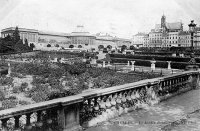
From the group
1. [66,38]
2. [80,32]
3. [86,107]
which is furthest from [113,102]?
[80,32]

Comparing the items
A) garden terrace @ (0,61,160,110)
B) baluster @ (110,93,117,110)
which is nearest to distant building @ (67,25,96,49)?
garden terrace @ (0,61,160,110)

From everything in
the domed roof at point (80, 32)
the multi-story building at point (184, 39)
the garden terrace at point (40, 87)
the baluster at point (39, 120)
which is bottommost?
the garden terrace at point (40, 87)

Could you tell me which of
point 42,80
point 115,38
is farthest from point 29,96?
point 115,38

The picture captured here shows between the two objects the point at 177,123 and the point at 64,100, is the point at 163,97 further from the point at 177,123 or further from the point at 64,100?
the point at 64,100

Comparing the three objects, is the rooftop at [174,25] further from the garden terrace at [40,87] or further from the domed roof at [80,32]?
the garden terrace at [40,87]

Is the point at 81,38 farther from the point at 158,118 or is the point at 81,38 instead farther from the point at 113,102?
the point at 158,118

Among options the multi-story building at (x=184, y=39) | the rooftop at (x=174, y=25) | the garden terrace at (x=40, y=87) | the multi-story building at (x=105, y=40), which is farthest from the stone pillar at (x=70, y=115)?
the multi-story building at (x=105, y=40)
